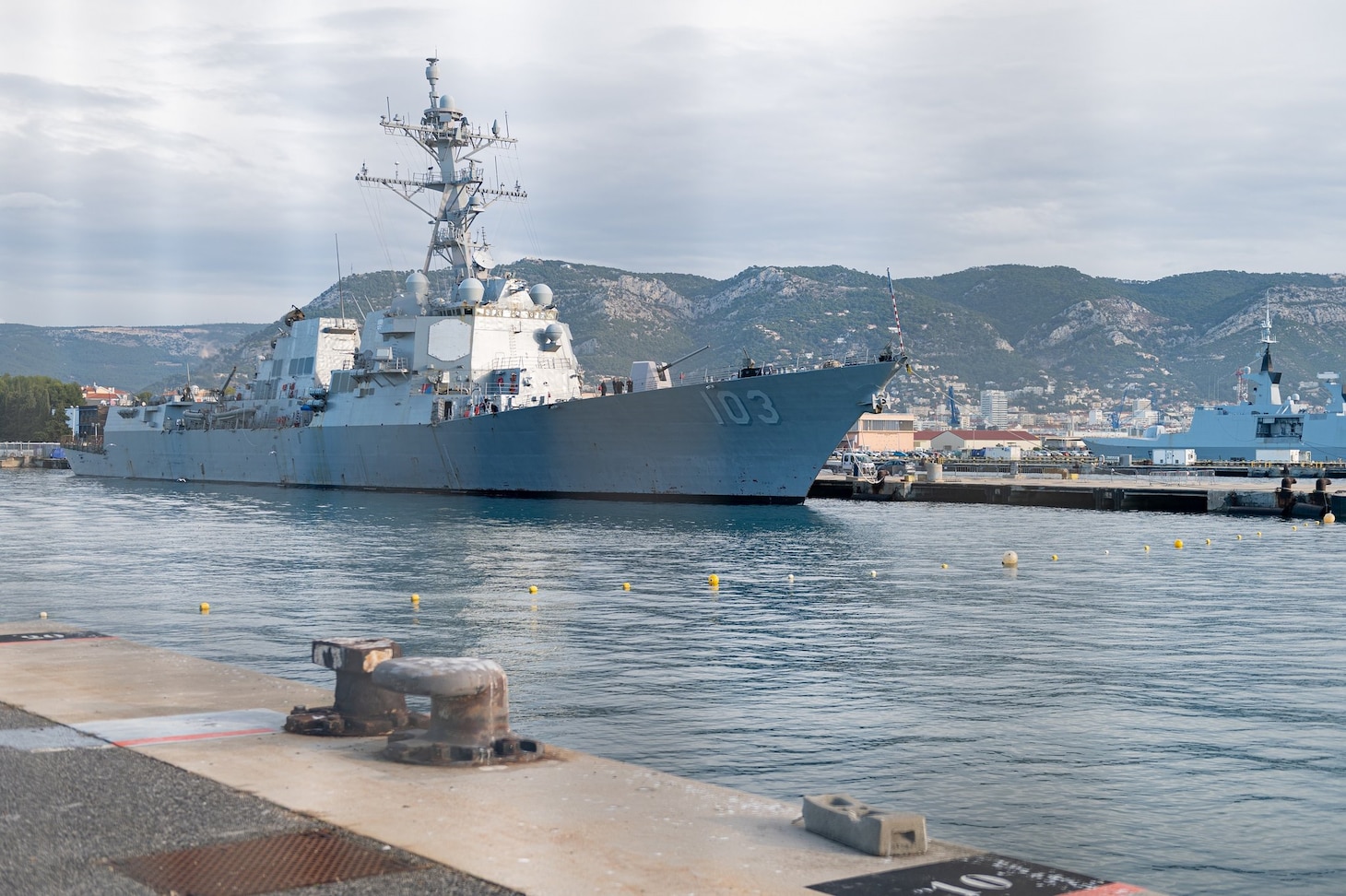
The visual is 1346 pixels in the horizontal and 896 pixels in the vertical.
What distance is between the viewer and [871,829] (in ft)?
22.1

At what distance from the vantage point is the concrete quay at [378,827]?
6129mm

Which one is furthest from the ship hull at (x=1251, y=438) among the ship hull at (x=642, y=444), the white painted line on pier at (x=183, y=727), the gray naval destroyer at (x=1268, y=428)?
the white painted line on pier at (x=183, y=727)

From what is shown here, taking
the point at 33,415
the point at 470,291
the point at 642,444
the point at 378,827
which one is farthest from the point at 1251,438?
the point at 33,415

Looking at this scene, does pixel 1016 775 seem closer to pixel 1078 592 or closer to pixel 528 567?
pixel 1078 592

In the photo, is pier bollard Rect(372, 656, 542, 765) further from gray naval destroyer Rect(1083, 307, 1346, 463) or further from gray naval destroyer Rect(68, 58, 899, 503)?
gray naval destroyer Rect(1083, 307, 1346, 463)

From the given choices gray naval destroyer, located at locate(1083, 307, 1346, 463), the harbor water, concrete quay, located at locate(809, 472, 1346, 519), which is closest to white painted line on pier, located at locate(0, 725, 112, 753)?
the harbor water

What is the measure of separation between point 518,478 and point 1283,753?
40.1m

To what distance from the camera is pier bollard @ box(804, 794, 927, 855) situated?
22.1 feet

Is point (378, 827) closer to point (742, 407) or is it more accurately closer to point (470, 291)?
point (742, 407)

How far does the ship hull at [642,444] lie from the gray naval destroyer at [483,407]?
0.19 feet

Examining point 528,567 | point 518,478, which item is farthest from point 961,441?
point 528,567

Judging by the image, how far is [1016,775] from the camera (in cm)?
1057

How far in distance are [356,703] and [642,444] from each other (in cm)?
3615

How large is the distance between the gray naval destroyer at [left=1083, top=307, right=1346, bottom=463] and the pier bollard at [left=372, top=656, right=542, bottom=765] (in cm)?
8133
